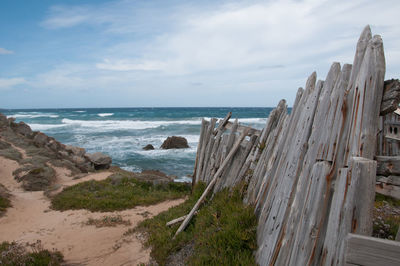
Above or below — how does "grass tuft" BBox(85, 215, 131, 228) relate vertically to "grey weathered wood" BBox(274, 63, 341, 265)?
below

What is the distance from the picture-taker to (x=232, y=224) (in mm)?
3955

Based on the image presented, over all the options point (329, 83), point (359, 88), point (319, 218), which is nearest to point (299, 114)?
point (329, 83)

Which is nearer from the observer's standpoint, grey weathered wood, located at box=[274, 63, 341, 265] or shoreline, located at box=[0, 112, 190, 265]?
grey weathered wood, located at box=[274, 63, 341, 265]

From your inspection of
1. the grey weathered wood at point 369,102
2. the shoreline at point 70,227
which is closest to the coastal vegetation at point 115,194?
the shoreline at point 70,227

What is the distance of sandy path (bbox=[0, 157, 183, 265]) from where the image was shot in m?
5.35

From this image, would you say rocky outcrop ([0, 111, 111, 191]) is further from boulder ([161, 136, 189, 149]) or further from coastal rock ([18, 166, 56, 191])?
boulder ([161, 136, 189, 149])

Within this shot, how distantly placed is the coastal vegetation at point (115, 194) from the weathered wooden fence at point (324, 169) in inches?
214

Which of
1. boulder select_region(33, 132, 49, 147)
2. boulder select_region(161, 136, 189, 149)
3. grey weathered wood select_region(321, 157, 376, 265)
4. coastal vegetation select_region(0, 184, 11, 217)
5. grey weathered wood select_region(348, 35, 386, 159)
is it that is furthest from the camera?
boulder select_region(161, 136, 189, 149)

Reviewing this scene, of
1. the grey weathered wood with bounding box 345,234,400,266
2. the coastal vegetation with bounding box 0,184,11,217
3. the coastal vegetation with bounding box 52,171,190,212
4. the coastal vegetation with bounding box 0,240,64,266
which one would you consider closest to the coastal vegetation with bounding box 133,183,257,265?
the coastal vegetation with bounding box 0,240,64,266

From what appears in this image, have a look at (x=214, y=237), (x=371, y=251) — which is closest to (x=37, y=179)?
(x=214, y=237)

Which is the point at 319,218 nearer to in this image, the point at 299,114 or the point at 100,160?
the point at 299,114

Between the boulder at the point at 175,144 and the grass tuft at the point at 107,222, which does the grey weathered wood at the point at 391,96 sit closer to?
the grass tuft at the point at 107,222

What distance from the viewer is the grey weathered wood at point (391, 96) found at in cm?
198

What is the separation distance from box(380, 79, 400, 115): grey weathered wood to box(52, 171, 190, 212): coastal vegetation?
765 cm
